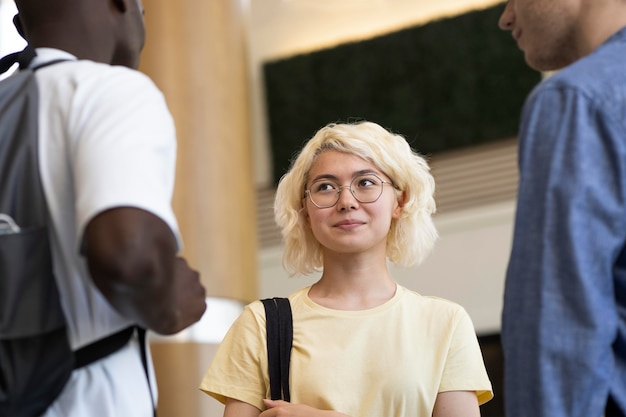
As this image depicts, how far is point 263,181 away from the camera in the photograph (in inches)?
462

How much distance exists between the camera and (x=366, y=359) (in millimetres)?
2311

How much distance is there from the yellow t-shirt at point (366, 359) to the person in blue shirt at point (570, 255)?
598 millimetres

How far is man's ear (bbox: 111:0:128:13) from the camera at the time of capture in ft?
6.75

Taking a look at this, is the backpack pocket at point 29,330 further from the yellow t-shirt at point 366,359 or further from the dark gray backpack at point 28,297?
the yellow t-shirt at point 366,359

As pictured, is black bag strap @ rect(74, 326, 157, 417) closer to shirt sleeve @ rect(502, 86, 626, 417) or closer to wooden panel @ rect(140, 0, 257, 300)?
shirt sleeve @ rect(502, 86, 626, 417)

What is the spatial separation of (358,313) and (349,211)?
25 centimetres

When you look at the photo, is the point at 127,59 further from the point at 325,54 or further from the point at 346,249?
the point at 325,54

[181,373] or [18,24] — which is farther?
[181,373]

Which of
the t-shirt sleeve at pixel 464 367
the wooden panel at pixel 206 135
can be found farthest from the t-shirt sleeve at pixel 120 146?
the wooden panel at pixel 206 135

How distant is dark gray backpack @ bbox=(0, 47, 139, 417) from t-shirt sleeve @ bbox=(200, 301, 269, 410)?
60cm

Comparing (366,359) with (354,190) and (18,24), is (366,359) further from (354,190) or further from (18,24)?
(18,24)

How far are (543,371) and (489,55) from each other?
9.58 meters

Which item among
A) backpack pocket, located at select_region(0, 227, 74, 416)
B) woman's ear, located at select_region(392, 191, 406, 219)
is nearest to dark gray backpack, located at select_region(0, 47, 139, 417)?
backpack pocket, located at select_region(0, 227, 74, 416)

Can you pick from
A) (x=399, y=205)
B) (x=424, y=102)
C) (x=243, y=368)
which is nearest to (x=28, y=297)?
(x=243, y=368)
